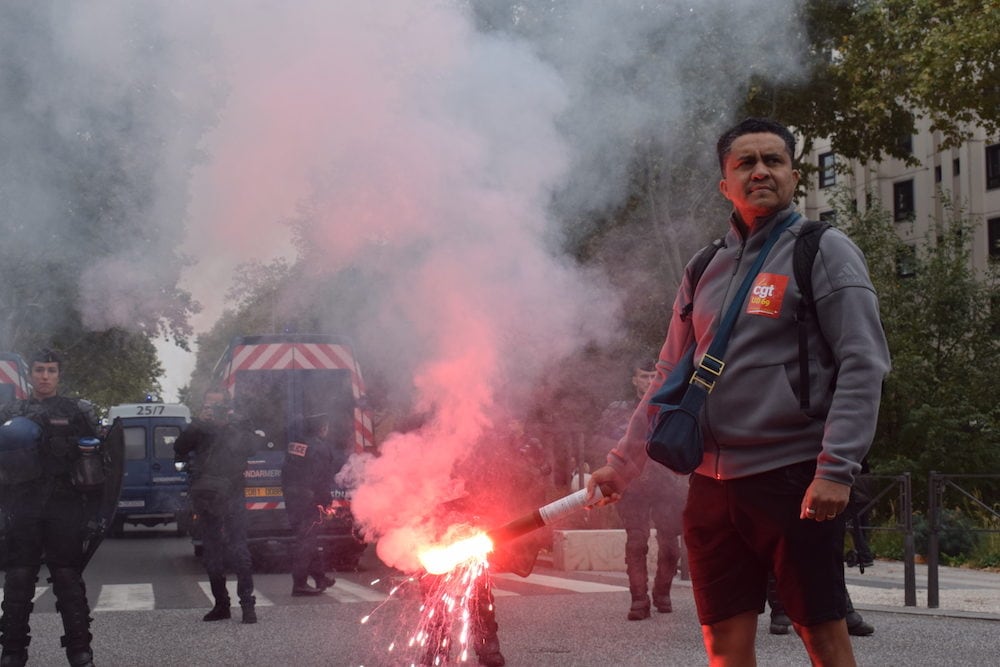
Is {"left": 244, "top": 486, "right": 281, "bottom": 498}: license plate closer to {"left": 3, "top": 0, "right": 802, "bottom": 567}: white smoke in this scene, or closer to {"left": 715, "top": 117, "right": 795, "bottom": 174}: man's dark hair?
{"left": 3, "top": 0, "right": 802, "bottom": 567}: white smoke

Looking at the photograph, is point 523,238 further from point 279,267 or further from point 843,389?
point 843,389

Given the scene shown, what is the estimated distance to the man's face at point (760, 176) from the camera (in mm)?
3570

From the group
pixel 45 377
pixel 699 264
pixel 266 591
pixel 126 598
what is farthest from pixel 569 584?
pixel 699 264

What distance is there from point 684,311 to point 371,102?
16.7 feet

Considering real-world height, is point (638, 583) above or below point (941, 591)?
above

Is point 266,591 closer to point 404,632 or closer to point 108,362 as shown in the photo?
point 108,362

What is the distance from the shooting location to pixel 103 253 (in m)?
8.93

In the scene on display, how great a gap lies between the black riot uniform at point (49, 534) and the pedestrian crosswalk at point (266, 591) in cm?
332

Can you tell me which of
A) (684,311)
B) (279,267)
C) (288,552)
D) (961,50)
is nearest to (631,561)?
(279,267)

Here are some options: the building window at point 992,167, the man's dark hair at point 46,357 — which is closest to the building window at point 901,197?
the building window at point 992,167

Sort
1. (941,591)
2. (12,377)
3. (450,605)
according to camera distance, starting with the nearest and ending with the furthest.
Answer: (450,605) < (941,591) < (12,377)

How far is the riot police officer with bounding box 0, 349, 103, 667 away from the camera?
6.43 meters

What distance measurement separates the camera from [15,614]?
645 cm

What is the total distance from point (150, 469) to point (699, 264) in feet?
66.4
